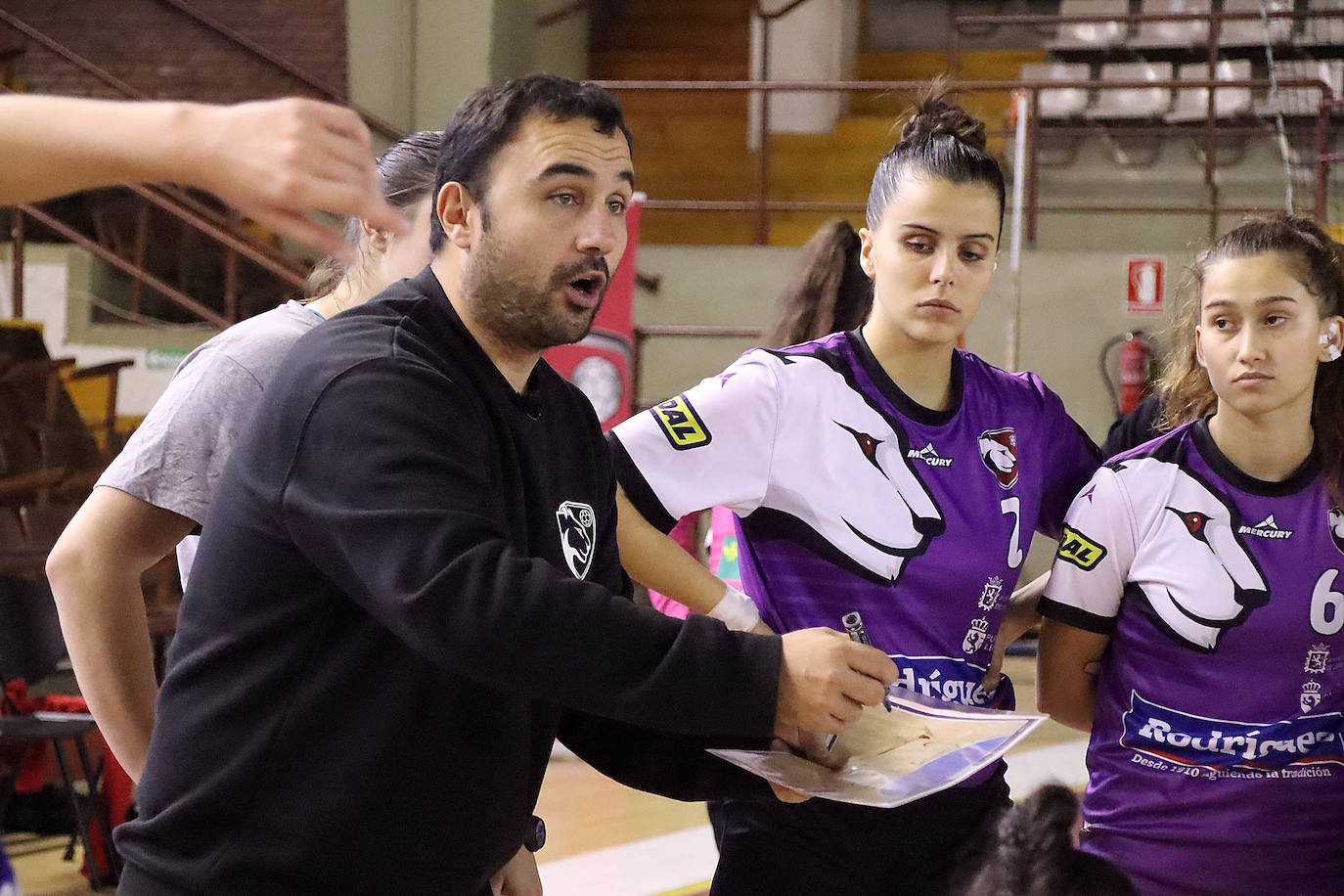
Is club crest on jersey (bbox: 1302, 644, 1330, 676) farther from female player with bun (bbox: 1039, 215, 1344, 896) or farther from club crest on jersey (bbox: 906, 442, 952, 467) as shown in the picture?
club crest on jersey (bbox: 906, 442, 952, 467)

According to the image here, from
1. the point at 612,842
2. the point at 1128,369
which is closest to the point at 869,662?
the point at 612,842

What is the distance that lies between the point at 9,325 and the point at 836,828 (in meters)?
6.90

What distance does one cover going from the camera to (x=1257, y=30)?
1163 cm

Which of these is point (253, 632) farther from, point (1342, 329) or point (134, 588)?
point (1342, 329)

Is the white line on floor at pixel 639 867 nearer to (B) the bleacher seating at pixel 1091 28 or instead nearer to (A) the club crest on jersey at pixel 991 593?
(A) the club crest on jersey at pixel 991 593

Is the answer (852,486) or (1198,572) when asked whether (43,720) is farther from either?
(1198,572)

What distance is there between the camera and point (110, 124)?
106 centimetres

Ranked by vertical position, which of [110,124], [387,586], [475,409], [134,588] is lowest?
[134,588]

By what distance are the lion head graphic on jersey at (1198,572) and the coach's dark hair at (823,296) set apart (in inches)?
49.9

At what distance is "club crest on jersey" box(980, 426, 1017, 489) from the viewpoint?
2.20m

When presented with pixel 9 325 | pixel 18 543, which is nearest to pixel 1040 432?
pixel 18 543

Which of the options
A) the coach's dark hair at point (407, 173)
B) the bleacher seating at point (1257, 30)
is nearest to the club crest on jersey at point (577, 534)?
the coach's dark hair at point (407, 173)

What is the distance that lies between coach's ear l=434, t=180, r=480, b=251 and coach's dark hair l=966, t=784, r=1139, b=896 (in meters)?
0.87

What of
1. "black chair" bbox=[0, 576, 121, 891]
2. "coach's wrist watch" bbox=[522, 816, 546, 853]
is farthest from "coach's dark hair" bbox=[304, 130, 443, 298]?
"black chair" bbox=[0, 576, 121, 891]
